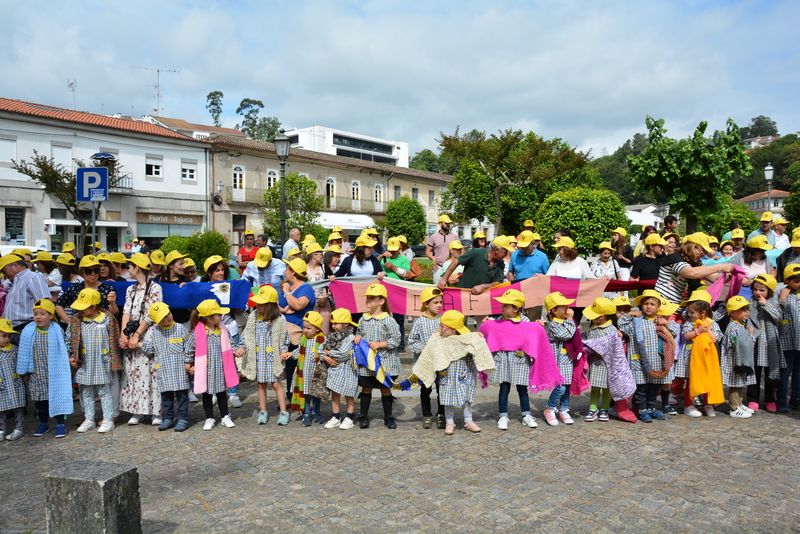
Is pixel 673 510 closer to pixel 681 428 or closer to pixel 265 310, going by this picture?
pixel 681 428

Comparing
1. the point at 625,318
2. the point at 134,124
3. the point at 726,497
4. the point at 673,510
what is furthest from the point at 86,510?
the point at 134,124

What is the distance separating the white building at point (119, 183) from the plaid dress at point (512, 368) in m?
29.5

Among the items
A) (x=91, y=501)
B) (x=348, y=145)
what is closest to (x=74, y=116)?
(x=91, y=501)

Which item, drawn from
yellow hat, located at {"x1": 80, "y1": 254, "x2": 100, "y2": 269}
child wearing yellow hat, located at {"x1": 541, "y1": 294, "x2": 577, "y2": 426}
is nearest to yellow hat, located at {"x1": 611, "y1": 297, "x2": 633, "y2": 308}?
child wearing yellow hat, located at {"x1": 541, "y1": 294, "x2": 577, "y2": 426}

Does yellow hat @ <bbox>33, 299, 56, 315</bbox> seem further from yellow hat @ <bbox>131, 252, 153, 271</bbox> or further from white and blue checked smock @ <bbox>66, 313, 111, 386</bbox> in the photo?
yellow hat @ <bbox>131, 252, 153, 271</bbox>

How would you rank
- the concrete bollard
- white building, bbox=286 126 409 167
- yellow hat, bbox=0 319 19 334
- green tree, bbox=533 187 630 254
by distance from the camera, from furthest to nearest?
white building, bbox=286 126 409 167 → green tree, bbox=533 187 630 254 → yellow hat, bbox=0 319 19 334 → the concrete bollard

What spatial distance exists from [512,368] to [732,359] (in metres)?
2.65

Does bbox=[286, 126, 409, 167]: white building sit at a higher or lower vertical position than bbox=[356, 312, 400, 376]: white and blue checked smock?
higher

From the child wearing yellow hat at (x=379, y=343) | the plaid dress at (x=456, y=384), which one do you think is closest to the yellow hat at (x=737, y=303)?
the plaid dress at (x=456, y=384)

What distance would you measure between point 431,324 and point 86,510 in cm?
368

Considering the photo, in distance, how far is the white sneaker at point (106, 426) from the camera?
20.4 ft

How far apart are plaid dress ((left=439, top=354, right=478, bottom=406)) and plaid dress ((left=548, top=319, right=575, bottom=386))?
0.96 m

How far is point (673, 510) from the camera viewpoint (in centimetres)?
416

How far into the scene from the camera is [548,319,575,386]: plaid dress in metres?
6.15
